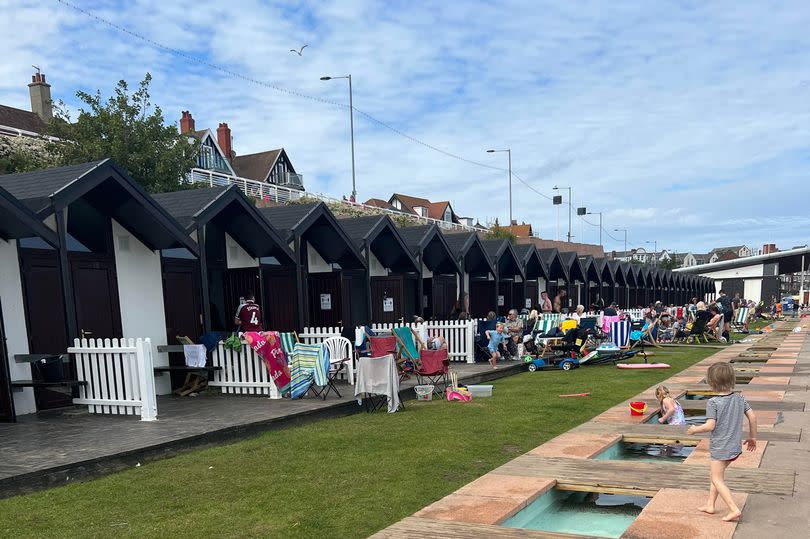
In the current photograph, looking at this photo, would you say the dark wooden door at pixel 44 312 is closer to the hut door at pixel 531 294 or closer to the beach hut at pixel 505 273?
the beach hut at pixel 505 273

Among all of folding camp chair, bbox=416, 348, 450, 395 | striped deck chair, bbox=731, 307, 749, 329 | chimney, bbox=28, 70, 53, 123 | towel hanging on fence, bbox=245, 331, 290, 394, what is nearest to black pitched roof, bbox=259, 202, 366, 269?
towel hanging on fence, bbox=245, 331, 290, 394

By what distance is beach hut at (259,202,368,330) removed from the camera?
491 inches

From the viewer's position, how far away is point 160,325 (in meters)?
10.5

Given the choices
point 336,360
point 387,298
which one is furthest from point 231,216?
point 387,298

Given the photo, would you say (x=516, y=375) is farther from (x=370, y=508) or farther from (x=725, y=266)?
(x=725, y=266)

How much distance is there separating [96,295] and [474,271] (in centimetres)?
1369

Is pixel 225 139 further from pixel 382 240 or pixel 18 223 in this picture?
pixel 18 223

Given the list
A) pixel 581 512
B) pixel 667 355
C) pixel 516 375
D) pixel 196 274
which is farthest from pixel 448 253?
pixel 581 512

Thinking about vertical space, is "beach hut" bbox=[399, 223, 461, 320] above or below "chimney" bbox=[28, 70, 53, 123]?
below

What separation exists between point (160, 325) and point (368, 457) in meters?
5.72

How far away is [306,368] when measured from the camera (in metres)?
9.48

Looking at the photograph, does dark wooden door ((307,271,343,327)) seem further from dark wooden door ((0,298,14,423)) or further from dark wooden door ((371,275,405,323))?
dark wooden door ((0,298,14,423))

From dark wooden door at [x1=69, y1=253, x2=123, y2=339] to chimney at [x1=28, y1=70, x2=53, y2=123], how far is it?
34439 mm

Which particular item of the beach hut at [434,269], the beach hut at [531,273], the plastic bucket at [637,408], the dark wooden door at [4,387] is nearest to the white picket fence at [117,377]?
the dark wooden door at [4,387]
